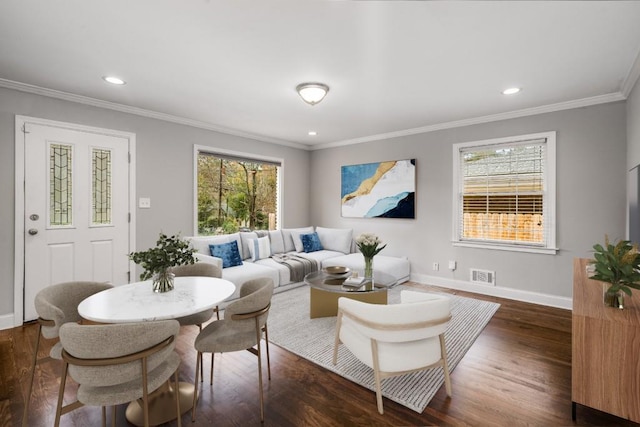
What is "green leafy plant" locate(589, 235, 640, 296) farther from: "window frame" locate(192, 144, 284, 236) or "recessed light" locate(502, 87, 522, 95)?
"window frame" locate(192, 144, 284, 236)

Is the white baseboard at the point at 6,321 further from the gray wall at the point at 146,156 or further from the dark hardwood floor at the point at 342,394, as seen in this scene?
the dark hardwood floor at the point at 342,394

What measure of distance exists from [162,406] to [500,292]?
165 inches

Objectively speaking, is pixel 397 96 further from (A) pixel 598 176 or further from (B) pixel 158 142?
(B) pixel 158 142

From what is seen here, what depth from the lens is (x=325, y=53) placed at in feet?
8.18

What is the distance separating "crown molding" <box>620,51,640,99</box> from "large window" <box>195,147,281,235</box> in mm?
4774

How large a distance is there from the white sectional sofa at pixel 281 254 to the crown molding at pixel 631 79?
10.7 feet

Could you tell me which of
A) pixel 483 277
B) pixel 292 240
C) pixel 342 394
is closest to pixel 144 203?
pixel 292 240

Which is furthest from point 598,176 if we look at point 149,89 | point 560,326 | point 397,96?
point 149,89

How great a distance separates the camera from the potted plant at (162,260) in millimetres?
1988

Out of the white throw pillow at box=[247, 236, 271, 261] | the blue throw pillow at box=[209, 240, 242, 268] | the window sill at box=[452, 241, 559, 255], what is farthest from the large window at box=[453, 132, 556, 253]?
the blue throw pillow at box=[209, 240, 242, 268]

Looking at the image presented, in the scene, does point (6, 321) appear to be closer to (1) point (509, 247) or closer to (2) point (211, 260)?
(2) point (211, 260)

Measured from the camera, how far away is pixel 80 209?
3.58 m

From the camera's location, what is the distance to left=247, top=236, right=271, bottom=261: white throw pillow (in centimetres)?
465

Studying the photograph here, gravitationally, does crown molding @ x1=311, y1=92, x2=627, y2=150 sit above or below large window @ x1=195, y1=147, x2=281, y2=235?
above
